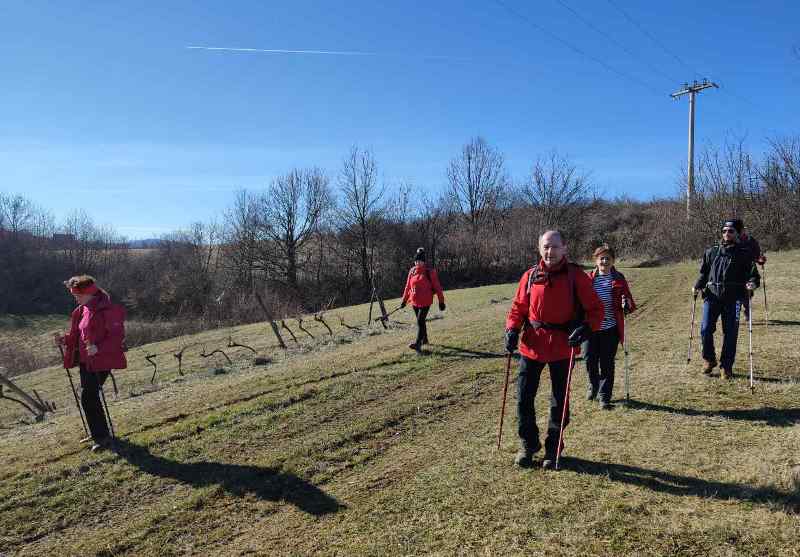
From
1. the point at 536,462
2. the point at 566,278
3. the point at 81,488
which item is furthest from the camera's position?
the point at 81,488

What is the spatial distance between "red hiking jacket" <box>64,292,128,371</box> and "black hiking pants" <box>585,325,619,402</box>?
5921mm

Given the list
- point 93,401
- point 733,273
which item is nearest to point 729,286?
point 733,273

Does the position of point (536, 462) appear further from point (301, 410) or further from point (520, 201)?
point (520, 201)

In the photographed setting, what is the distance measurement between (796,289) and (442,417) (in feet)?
48.2

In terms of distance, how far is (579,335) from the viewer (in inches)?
176

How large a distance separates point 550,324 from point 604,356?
7.46 ft

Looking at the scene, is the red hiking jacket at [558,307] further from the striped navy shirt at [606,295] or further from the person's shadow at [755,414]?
the person's shadow at [755,414]

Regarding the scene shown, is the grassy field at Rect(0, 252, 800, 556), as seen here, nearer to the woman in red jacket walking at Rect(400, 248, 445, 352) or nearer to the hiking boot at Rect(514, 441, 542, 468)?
the hiking boot at Rect(514, 441, 542, 468)

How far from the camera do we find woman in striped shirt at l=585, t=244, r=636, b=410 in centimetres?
651

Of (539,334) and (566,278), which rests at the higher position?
(566,278)

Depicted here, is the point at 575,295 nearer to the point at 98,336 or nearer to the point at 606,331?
the point at 606,331

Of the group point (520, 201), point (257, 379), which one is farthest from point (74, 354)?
point (520, 201)

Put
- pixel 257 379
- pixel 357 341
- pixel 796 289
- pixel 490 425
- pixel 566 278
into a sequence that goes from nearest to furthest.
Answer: pixel 566 278, pixel 490 425, pixel 257 379, pixel 357 341, pixel 796 289

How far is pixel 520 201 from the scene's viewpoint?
53.8 m
